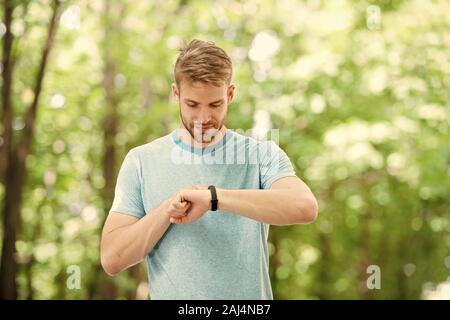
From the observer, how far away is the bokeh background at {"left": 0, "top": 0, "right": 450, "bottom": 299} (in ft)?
21.6

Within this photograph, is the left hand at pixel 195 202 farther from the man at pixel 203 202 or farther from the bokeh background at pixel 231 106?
the bokeh background at pixel 231 106

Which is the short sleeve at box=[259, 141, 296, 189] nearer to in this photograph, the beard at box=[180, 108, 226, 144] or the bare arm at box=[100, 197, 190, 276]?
→ the beard at box=[180, 108, 226, 144]

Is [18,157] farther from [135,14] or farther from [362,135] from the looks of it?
[362,135]

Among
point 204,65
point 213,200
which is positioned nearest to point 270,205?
point 213,200

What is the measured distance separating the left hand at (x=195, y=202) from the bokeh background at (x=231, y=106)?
4537mm

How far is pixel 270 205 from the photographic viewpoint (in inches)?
64.6

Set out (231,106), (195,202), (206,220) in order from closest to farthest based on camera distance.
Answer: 1. (195,202)
2. (206,220)
3. (231,106)

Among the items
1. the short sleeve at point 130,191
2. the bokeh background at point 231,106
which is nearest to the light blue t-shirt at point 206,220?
the short sleeve at point 130,191

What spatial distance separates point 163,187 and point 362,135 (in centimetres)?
528

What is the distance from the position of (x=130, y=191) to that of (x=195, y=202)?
0.76ft

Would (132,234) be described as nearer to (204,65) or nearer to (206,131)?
(206,131)

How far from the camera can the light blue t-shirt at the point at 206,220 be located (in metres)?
1.68

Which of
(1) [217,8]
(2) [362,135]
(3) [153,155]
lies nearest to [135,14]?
(1) [217,8]

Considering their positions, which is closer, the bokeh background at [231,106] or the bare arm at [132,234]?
the bare arm at [132,234]
